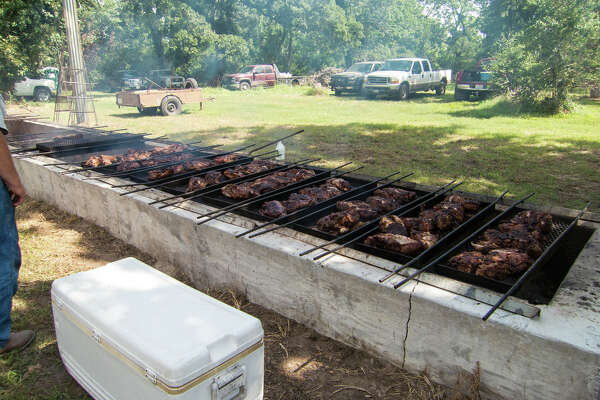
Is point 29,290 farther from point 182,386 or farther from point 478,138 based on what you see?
point 478,138

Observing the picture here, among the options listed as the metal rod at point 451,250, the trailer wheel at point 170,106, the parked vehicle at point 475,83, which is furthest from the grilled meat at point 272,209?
the parked vehicle at point 475,83

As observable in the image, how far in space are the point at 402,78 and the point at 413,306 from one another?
19371 millimetres

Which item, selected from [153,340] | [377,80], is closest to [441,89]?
[377,80]

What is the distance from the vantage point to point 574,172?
7.20 m

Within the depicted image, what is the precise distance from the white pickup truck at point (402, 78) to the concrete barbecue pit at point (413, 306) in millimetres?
17182

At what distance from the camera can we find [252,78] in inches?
1198

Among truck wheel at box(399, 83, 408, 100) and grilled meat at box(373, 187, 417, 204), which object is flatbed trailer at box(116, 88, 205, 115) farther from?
grilled meat at box(373, 187, 417, 204)

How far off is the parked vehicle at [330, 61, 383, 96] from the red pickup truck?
901 cm

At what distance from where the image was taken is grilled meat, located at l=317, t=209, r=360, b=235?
3.41 metres

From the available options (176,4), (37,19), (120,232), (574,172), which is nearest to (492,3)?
(176,4)

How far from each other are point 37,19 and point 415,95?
2124 centimetres

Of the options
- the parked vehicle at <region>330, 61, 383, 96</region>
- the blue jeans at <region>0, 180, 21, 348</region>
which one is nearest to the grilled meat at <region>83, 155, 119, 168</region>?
the blue jeans at <region>0, 180, 21, 348</region>

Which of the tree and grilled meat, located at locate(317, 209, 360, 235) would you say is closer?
grilled meat, located at locate(317, 209, 360, 235)

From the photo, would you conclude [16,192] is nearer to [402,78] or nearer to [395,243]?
[395,243]
